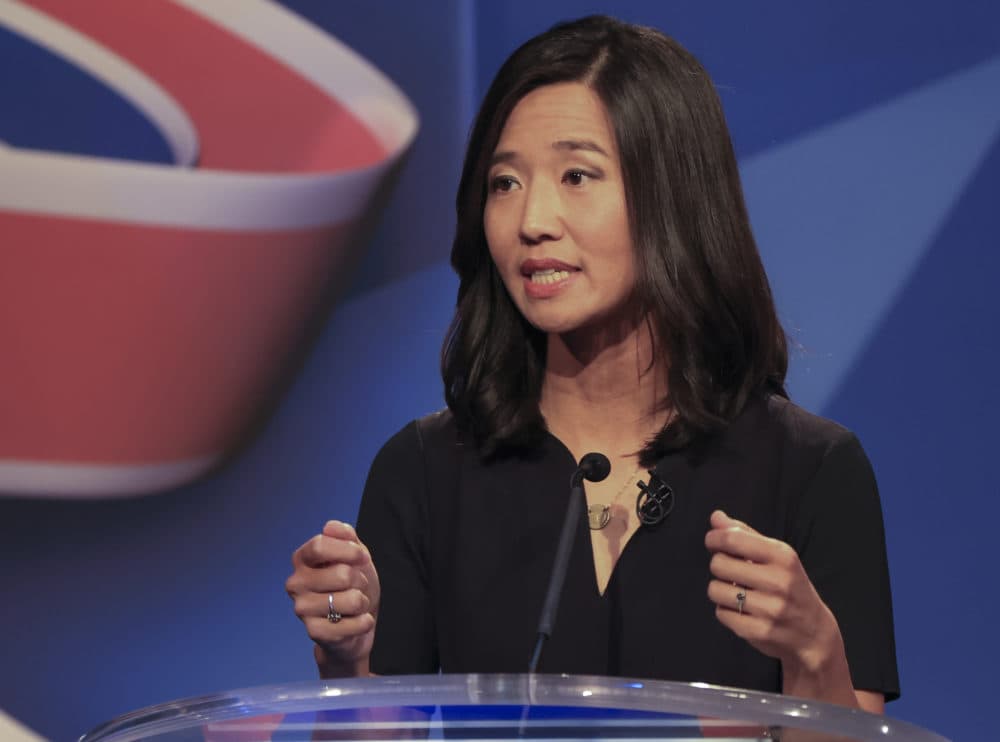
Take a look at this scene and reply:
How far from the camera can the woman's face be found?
155 cm

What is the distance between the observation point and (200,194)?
2156 mm

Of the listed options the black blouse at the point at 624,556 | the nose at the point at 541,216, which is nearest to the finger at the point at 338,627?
the black blouse at the point at 624,556

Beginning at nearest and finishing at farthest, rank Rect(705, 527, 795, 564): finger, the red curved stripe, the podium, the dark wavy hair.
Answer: the podium → Rect(705, 527, 795, 564): finger → the dark wavy hair → the red curved stripe

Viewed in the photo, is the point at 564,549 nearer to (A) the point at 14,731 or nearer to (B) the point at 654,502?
(B) the point at 654,502

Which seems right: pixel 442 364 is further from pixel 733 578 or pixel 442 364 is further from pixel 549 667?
pixel 733 578

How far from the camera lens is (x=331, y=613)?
1.27m

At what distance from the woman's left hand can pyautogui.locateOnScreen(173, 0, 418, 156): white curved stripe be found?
1.33 metres

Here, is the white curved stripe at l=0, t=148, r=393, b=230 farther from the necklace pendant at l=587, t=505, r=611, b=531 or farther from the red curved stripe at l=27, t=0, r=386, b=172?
the necklace pendant at l=587, t=505, r=611, b=531

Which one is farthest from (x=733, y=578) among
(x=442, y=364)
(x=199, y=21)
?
(x=199, y=21)

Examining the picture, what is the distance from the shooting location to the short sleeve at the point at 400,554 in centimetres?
159

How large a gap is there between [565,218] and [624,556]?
402mm

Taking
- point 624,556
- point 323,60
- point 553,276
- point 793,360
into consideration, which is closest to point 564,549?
point 624,556

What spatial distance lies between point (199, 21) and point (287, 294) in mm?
481

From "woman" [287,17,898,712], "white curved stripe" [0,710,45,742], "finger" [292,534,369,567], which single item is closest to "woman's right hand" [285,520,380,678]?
"finger" [292,534,369,567]
